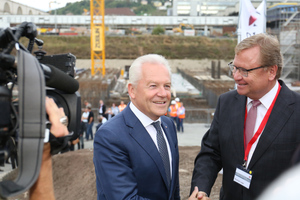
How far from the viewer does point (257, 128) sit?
2633 mm

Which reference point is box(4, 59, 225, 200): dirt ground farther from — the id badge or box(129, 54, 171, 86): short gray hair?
box(129, 54, 171, 86): short gray hair

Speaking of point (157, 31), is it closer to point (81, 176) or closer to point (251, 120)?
point (81, 176)

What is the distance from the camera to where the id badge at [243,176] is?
251cm

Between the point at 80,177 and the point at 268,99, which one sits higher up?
the point at 268,99

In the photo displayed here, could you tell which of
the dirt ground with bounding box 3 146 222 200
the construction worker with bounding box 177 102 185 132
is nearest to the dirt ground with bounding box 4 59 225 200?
the dirt ground with bounding box 3 146 222 200

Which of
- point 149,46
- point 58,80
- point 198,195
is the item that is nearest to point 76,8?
point 149,46

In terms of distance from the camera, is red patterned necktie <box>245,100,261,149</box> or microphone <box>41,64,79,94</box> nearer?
microphone <box>41,64,79,94</box>

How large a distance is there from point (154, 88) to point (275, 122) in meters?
1.02

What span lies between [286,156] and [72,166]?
24.0ft

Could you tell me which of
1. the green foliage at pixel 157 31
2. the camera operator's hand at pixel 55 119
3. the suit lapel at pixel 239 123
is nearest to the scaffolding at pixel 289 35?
the suit lapel at pixel 239 123

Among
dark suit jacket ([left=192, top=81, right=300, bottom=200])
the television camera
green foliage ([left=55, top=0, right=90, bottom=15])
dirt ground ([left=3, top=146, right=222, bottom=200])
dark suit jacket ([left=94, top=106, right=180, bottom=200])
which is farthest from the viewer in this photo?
green foliage ([left=55, top=0, right=90, bottom=15])

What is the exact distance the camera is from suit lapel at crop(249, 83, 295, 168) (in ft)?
8.17

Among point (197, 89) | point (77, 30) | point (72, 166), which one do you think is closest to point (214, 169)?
point (72, 166)

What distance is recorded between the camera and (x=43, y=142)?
1.32 metres
